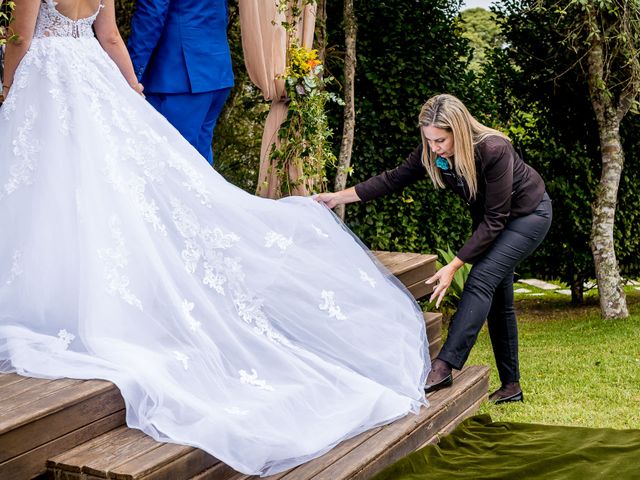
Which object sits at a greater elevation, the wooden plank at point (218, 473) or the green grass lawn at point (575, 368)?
the wooden plank at point (218, 473)

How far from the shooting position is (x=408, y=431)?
3436 mm

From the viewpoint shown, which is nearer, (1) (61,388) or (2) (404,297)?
(1) (61,388)

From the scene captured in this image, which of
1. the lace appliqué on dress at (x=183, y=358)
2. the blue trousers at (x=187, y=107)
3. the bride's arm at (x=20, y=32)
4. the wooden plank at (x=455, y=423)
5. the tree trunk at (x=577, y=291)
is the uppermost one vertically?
the bride's arm at (x=20, y=32)

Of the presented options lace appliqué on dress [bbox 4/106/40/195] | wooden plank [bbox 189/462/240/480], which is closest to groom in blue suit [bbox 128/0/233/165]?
lace appliqué on dress [bbox 4/106/40/195]

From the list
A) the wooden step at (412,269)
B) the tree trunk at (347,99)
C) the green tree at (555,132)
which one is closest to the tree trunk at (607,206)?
the green tree at (555,132)

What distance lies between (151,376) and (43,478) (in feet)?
1.46

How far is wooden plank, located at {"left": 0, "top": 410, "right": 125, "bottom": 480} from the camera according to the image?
251 centimetres

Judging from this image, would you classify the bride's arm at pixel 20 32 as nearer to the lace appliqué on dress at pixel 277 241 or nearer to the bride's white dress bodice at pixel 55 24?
the bride's white dress bodice at pixel 55 24

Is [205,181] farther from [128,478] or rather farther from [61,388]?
[128,478]

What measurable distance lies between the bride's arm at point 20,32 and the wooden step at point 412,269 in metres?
2.07

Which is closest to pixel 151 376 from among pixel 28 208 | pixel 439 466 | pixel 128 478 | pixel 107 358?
pixel 107 358

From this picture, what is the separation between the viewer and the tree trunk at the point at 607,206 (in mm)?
6996

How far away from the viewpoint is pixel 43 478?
2.64 m

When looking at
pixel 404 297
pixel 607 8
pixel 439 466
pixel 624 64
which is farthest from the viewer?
A: pixel 624 64
